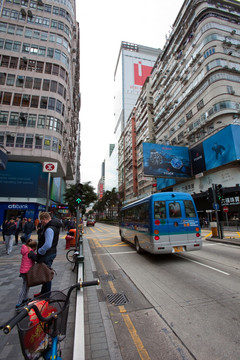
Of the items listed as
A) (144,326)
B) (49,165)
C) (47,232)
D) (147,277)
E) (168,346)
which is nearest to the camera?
(168,346)

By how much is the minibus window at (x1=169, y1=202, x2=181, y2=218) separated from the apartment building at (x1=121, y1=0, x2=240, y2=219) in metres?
23.2

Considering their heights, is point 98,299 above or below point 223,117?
below

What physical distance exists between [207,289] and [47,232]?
418cm

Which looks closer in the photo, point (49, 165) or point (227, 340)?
point (227, 340)

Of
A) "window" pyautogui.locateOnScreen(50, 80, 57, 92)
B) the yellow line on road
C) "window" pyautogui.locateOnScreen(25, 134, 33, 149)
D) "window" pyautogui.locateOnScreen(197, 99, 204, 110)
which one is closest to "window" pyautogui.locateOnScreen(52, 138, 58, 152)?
"window" pyautogui.locateOnScreen(25, 134, 33, 149)

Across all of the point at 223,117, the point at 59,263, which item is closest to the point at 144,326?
the point at 59,263

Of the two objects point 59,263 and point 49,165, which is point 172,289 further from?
point 49,165

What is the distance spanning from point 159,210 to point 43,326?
20.7 ft

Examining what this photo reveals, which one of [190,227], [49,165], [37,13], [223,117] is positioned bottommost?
[190,227]

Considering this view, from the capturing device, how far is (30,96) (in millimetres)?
27234

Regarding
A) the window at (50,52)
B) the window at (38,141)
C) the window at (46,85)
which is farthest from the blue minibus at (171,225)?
the window at (50,52)

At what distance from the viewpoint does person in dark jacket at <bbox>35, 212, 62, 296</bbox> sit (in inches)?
145

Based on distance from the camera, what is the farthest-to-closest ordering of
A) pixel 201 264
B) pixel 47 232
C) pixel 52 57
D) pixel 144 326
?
1. pixel 52 57
2. pixel 201 264
3. pixel 47 232
4. pixel 144 326

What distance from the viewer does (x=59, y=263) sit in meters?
7.68
